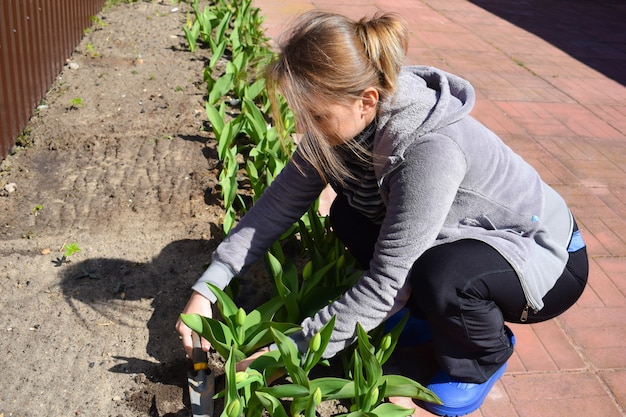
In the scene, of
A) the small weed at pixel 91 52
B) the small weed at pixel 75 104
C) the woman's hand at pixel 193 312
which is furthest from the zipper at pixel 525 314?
the small weed at pixel 91 52

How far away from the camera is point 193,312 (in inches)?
78.2

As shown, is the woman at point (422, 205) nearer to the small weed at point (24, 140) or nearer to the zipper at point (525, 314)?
the zipper at point (525, 314)

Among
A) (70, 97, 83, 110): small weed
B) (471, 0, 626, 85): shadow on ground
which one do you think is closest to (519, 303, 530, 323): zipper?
(70, 97, 83, 110): small weed

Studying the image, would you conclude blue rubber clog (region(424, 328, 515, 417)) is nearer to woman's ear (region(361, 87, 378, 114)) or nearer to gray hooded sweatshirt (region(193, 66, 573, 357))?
gray hooded sweatshirt (region(193, 66, 573, 357))

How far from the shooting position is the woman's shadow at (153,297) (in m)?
2.04

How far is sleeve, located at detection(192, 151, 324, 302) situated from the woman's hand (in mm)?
99

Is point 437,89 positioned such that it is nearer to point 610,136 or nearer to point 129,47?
point 610,136

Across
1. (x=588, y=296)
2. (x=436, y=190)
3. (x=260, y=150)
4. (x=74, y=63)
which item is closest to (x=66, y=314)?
(x=260, y=150)

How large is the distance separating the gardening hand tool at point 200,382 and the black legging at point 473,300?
2.03 feet

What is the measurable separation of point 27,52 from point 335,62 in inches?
101

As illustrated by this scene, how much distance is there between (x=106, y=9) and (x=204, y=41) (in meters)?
1.36

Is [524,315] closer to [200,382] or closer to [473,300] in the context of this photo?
[473,300]

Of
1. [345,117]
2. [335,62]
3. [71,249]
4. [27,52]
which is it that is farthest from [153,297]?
[27,52]

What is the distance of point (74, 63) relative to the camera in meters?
4.51
